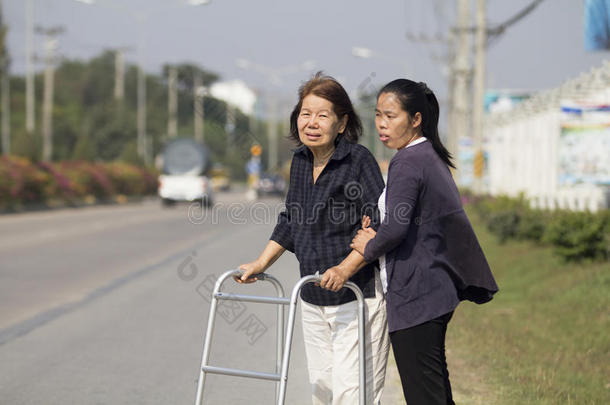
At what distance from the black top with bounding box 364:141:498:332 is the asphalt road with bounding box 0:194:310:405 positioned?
2293mm

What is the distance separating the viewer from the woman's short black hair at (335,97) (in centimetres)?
394

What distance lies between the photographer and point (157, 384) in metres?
6.22

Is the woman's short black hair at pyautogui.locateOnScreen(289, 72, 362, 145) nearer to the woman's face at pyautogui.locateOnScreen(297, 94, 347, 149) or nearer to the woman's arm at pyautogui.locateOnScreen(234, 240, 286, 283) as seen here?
the woman's face at pyautogui.locateOnScreen(297, 94, 347, 149)

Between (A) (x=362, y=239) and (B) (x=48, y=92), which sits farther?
(B) (x=48, y=92)

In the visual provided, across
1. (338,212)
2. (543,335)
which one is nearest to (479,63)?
(543,335)

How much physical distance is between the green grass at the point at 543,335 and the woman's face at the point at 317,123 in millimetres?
2488

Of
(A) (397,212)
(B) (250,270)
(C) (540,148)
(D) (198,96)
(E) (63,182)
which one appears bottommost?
(E) (63,182)

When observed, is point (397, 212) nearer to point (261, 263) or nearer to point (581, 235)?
point (261, 263)

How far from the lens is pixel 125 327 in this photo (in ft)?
28.3

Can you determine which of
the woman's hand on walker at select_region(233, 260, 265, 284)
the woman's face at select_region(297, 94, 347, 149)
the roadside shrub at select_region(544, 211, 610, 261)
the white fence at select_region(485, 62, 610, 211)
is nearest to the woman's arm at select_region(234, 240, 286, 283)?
the woman's hand on walker at select_region(233, 260, 265, 284)

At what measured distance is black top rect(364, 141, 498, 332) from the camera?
3.60 meters

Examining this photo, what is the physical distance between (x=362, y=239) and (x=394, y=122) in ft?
1.61

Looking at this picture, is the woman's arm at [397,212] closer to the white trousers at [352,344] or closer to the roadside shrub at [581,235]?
the white trousers at [352,344]

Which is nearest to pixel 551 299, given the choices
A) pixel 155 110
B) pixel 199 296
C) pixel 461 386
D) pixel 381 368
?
pixel 199 296
